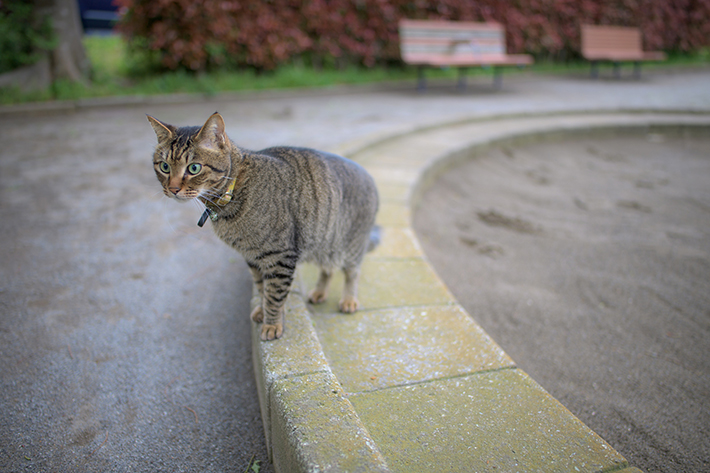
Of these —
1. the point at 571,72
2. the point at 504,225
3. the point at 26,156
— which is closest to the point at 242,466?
the point at 504,225

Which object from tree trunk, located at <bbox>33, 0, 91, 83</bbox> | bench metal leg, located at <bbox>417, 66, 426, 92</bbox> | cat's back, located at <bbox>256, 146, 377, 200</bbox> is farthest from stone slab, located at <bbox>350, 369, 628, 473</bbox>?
tree trunk, located at <bbox>33, 0, 91, 83</bbox>

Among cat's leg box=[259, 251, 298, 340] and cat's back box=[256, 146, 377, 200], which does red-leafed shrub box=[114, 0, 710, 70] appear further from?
cat's leg box=[259, 251, 298, 340]

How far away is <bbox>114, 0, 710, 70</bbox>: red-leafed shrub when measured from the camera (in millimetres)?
7559

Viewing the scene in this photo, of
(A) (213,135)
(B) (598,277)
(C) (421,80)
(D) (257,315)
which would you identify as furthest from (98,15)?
(B) (598,277)

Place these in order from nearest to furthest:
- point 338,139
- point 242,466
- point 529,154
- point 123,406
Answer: point 242,466
point 123,406
point 338,139
point 529,154

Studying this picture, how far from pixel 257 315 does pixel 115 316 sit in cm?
96

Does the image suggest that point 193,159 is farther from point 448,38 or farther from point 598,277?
point 448,38

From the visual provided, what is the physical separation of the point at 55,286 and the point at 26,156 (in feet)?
9.37

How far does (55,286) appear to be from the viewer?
2777 mm

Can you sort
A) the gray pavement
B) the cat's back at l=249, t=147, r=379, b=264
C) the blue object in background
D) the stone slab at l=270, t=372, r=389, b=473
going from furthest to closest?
1. the blue object in background
2. the cat's back at l=249, t=147, r=379, b=264
3. the gray pavement
4. the stone slab at l=270, t=372, r=389, b=473

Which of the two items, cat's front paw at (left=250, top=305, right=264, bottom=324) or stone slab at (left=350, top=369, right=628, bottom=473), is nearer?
stone slab at (left=350, top=369, right=628, bottom=473)

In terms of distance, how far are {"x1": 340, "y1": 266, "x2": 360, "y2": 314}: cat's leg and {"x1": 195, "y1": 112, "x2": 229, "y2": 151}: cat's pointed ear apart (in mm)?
932

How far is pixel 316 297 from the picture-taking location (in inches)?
101

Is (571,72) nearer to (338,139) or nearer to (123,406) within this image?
(338,139)
